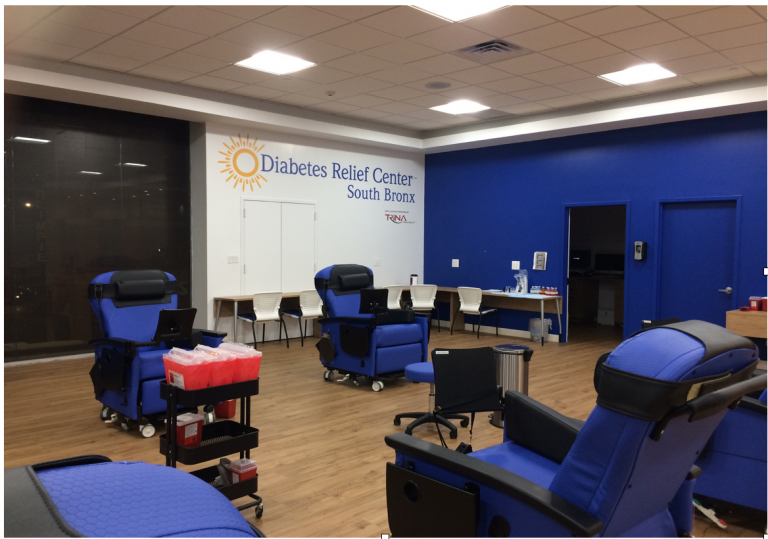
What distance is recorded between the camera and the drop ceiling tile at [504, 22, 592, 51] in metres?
5.29

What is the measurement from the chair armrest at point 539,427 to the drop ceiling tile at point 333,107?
6471 mm

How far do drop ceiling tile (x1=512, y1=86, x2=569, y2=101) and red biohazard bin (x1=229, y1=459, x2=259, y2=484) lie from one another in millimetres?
6015

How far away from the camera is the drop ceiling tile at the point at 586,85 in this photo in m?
7.02

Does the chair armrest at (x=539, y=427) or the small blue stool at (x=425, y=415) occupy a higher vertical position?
the chair armrest at (x=539, y=427)

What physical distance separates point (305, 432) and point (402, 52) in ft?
12.7

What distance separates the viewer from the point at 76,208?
743cm

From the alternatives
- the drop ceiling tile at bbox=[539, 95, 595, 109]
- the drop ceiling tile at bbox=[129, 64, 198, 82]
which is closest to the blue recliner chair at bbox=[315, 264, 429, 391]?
the drop ceiling tile at bbox=[129, 64, 198, 82]

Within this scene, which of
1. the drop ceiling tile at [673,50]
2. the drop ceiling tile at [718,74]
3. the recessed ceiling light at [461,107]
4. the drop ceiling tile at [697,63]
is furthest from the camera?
the recessed ceiling light at [461,107]

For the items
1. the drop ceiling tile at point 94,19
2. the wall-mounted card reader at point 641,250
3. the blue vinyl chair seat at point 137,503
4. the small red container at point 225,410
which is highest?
the drop ceiling tile at point 94,19

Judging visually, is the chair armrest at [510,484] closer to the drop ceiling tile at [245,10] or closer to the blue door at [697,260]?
the drop ceiling tile at [245,10]

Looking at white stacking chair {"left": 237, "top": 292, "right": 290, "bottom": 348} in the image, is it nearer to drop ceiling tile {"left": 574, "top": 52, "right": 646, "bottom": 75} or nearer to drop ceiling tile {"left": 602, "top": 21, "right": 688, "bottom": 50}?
drop ceiling tile {"left": 574, "top": 52, "right": 646, "bottom": 75}

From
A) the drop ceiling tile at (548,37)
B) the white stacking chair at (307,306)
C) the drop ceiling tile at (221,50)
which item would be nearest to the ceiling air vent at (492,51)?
the drop ceiling tile at (548,37)

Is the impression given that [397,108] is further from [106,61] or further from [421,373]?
[421,373]

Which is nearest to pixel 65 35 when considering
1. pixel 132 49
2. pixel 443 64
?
pixel 132 49
